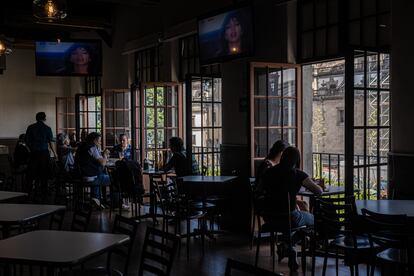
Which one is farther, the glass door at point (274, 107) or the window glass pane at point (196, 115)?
the window glass pane at point (196, 115)

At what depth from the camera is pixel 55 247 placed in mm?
3152

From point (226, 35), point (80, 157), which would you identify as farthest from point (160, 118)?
point (226, 35)

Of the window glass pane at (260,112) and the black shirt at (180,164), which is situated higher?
the window glass pane at (260,112)

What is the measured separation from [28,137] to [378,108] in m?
6.84

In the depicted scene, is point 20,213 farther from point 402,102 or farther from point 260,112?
point 402,102

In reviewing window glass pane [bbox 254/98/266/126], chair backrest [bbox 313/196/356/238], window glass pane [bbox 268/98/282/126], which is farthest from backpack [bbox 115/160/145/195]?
chair backrest [bbox 313/196/356/238]

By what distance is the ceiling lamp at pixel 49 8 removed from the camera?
517cm

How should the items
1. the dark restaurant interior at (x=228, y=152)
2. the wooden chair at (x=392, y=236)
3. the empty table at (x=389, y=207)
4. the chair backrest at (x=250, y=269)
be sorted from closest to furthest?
1. the chair backrest at (x=250, y=269)
2. the wooden chair at (x=392, y=236)
3. the empty table at (x=389, y=207)
4. the dark restaurant interior at (x=228, y=152)

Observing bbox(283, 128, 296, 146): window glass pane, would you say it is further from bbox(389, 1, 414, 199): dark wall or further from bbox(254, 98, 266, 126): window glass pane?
bbox(389, 1, 414, 199): dark wall

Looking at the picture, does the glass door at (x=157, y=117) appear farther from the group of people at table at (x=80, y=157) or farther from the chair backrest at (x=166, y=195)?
the chair backrest at (x=166, y=195)

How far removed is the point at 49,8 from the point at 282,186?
2916 millimetres

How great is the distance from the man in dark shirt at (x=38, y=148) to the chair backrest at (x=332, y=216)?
22.1 feet

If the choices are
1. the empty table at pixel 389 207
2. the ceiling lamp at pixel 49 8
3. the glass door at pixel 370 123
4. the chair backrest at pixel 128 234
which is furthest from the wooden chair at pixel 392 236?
the ceiling lamp at pixel 49 8

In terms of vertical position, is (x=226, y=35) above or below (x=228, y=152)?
above
